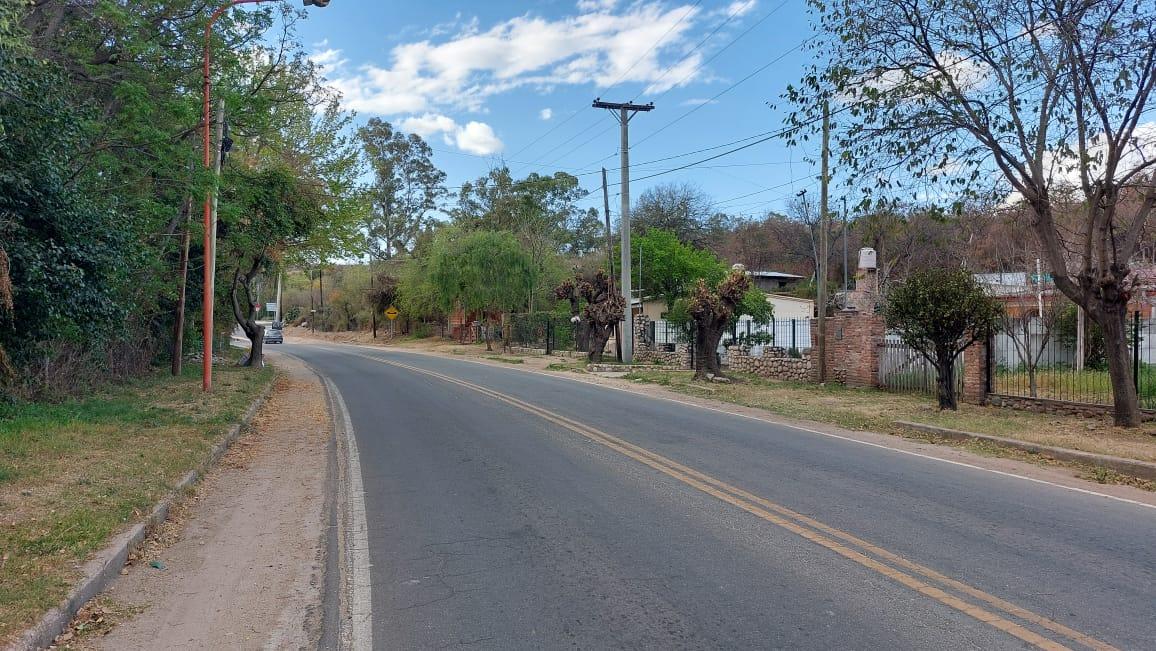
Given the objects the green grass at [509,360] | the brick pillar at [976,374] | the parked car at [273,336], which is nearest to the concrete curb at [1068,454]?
the brick pillar at [976,374]

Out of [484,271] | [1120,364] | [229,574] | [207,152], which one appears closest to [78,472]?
[229,574]

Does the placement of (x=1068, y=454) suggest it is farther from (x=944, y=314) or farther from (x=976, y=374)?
(x=976, y=374)

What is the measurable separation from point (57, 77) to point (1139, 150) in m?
16.1

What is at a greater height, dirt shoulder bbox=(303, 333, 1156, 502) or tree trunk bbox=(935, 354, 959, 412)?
tree trunk bbox=(935, 354, 959, 412)

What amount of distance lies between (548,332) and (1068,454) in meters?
33.3

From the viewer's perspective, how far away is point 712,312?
79.0 feet

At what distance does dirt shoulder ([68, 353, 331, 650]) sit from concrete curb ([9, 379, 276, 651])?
87 millimetres

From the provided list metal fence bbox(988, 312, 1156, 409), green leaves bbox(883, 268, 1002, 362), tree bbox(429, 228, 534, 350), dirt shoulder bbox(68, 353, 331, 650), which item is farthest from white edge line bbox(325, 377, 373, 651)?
tree bbox(429, 228, 534, 350)

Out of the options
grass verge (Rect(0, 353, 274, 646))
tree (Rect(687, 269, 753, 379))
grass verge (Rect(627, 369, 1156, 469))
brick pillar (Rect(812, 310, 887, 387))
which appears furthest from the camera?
tree (Rect(687, 269, 753, 379))

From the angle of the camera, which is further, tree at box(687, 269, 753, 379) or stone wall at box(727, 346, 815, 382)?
tree at box(687, 269, 753, 379)

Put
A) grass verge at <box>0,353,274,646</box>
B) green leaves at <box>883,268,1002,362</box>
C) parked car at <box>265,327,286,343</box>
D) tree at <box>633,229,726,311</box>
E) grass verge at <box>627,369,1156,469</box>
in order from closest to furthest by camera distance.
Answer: grass verge at <box>0,353,274,646</box>
grass verge at <box>627,369,1156,469</box>
green leaves at <box>883,268,1002,362</box>
tree at <box>633,229,726,311</box>
parked car at <box>265,327,286,343</box>

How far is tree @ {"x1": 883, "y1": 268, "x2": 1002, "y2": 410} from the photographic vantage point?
15133mm

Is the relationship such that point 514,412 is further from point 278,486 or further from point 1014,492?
point 1014,492

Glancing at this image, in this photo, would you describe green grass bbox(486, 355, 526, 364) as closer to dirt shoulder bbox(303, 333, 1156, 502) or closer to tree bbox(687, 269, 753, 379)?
dirt shoulder bbox(303, 333, 1156, 502)
